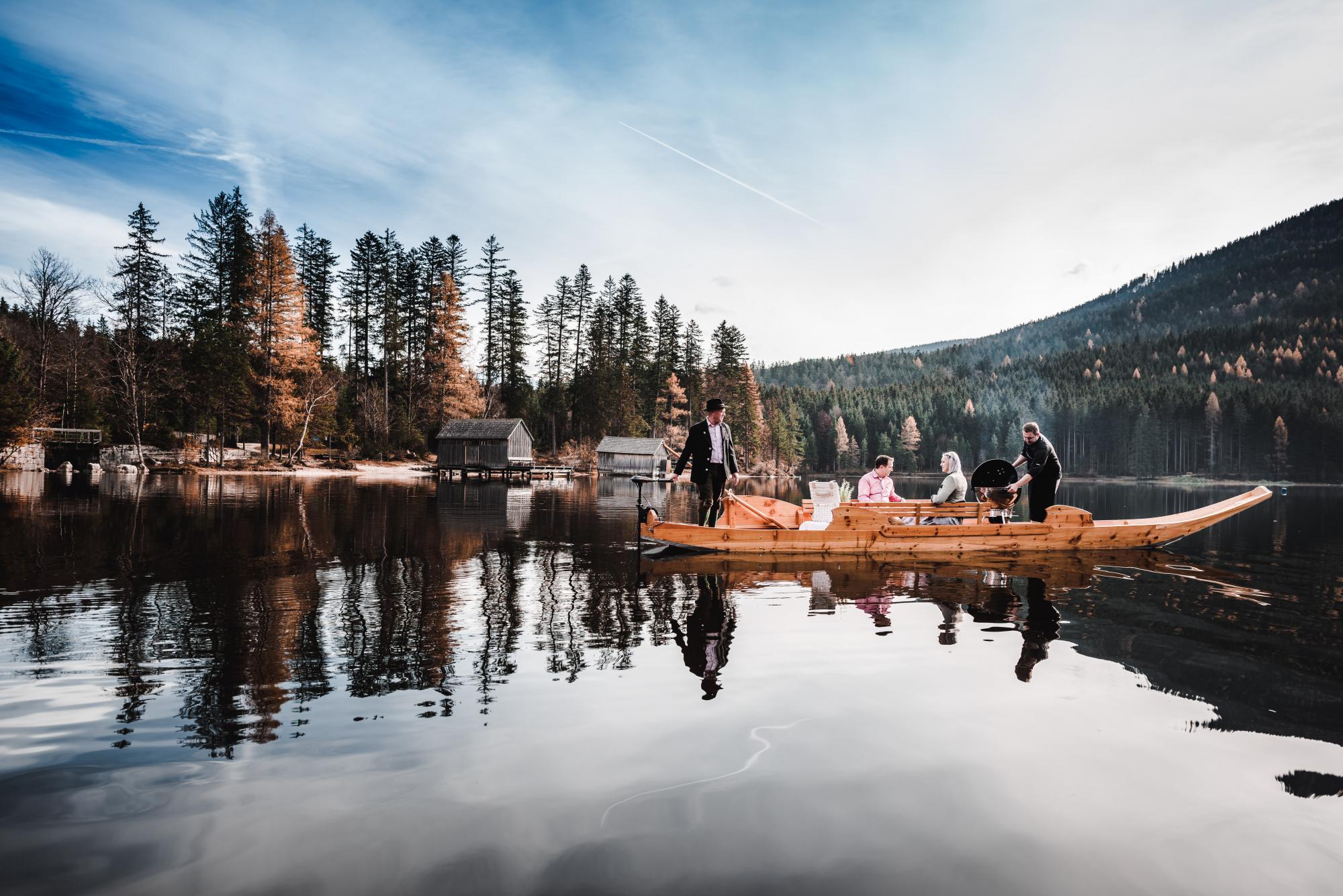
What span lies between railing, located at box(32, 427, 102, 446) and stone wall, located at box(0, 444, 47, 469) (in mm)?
1047

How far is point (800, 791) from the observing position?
12.7ft

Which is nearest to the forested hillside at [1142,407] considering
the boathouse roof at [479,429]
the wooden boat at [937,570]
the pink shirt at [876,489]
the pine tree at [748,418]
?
the pine tree at [748,418]

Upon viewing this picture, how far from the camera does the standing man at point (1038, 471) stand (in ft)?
40.9

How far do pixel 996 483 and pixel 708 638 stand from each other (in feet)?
24.5

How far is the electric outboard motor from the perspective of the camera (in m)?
12.0

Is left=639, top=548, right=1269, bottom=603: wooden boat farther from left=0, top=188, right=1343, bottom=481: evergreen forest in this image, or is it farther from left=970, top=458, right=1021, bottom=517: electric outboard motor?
left=0, top=188, right=1343, bottom=481: evergreen forest

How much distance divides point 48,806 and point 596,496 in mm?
28466

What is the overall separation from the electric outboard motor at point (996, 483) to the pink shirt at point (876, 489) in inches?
62.1

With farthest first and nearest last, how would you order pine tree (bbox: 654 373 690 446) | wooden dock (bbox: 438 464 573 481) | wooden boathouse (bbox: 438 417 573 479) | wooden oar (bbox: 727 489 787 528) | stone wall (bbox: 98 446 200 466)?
1. pine tree (bbox: 654 373 690 446)
2. wooden boathouse (bbox: 438 417 573 479)
3. wooden dock (bbox: 438 464 573 481)
4. stone wall (bbox: 98 446 200 466)
5. wooden oar (bbox: 727 489 787 528)

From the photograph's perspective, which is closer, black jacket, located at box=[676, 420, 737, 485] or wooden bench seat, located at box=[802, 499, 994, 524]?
wooden bench seat, located at box=[802, 499, 994, 524]

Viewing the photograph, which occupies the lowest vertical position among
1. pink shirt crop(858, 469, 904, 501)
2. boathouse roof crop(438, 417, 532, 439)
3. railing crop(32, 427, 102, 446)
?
pink shirt crop(858, 469, 904, 501)

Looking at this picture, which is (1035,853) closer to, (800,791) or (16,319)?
(800,791)

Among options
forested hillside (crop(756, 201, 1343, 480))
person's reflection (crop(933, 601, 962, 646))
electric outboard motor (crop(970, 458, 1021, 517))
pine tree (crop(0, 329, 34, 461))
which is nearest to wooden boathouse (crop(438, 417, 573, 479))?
pine tree (crop(0, 329, 34, 461))

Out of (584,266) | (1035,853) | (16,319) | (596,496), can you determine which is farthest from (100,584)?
(16,319)
